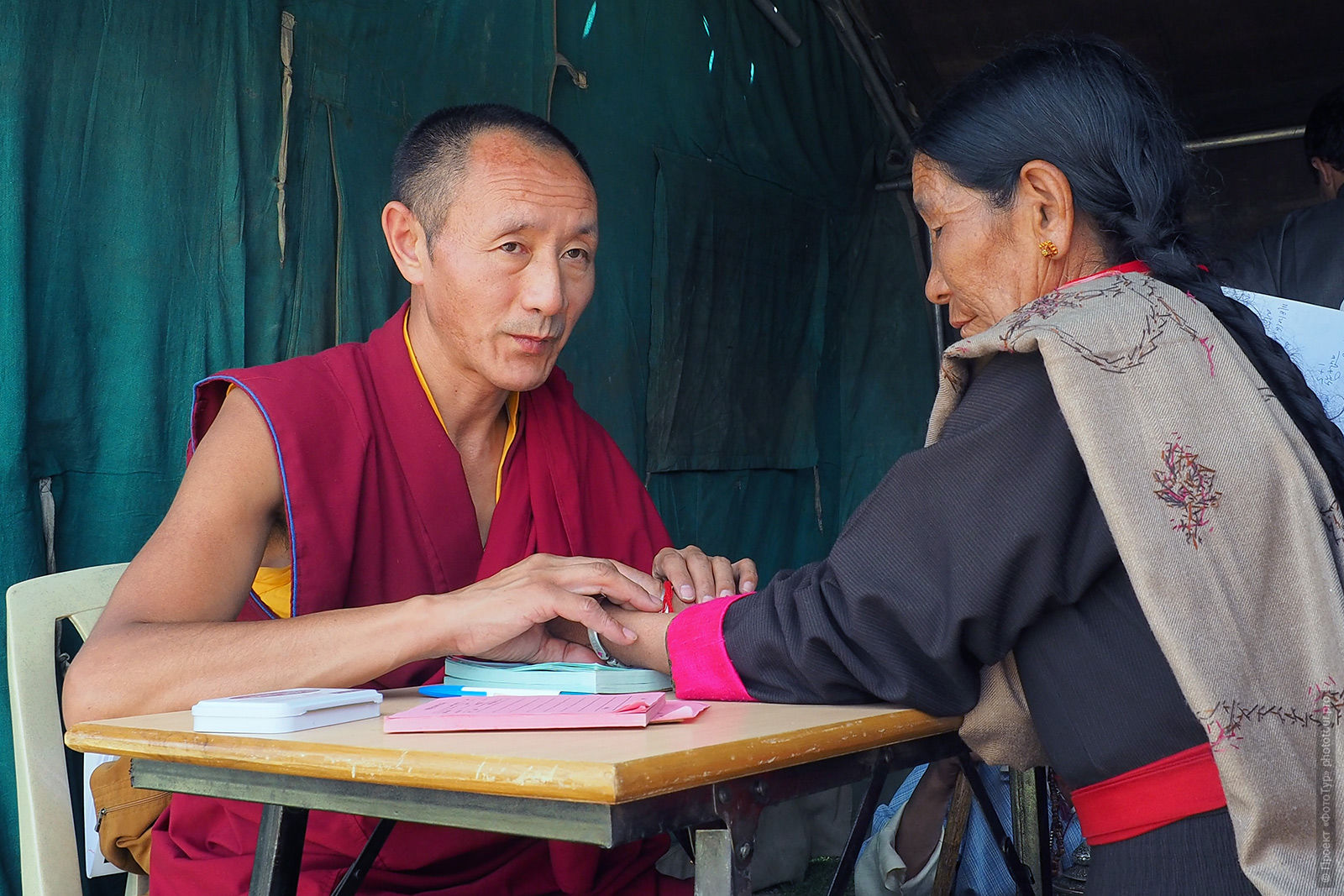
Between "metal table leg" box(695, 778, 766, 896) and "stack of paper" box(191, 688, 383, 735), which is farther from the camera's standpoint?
"stack of paper" box(191, 688, 383, 735)

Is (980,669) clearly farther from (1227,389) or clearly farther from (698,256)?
(698,256)

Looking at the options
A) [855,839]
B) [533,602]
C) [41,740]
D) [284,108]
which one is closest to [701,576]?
Answer: [533,602]

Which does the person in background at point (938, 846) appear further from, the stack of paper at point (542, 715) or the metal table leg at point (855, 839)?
the stack of paper at point (542, 715)

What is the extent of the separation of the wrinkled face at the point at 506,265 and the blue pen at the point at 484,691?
0.70 metres

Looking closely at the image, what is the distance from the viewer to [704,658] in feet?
4.68

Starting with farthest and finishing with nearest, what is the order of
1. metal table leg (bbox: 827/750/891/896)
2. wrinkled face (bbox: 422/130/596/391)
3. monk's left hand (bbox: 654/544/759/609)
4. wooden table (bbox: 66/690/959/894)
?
wrinkled face (bbox: 422/130/596/391) → monk's left hand (bbox: 654/544/759/609) → metal table leg (bbox: 827/750/891/896) → wooden table (bbox: 66/690/959/894)

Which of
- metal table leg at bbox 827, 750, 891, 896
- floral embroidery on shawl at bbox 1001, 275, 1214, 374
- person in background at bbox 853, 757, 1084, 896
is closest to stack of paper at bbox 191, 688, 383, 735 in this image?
metal table leg at bbox 827, 750, 891, 896

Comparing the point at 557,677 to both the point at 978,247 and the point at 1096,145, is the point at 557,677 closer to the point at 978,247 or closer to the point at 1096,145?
the point at 978,247

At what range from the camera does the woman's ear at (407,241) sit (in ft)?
6.97

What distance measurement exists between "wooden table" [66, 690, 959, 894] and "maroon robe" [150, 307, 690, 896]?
376 mm

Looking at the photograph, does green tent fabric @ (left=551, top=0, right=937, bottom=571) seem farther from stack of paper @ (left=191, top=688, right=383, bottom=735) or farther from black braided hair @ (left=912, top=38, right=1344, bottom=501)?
stack of paper @ (left=191, top=688, right=383, bottom=735)

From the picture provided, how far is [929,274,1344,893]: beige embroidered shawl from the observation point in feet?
3.63

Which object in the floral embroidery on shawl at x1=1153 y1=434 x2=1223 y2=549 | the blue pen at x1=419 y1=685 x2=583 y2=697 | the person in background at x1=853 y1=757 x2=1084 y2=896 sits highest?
the floral embroidery on shawl at x1=1153 y1=434 x2=1223 y2=549

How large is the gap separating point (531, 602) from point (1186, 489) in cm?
78
